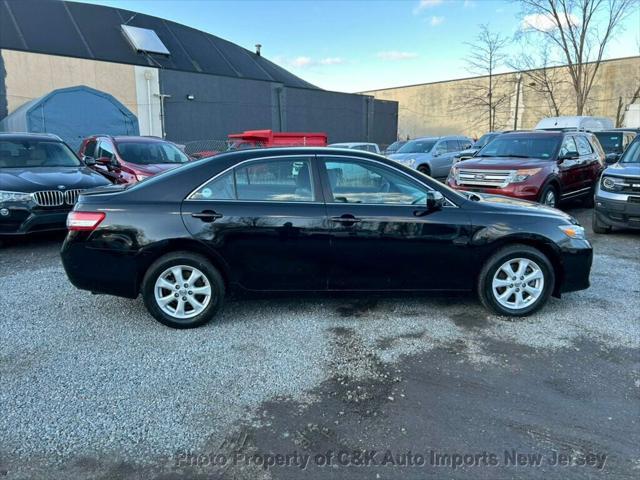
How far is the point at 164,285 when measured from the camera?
406 centimetres

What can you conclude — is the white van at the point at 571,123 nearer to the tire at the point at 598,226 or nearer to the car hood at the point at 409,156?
the car hood at the point at 409,156

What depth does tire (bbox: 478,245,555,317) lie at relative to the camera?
4.31 meters

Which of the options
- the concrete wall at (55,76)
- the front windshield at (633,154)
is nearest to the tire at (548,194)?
the front windshield at (633,154)

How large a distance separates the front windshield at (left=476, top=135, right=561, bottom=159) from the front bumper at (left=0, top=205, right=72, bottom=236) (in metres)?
8.36

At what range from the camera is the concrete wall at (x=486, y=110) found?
113ft

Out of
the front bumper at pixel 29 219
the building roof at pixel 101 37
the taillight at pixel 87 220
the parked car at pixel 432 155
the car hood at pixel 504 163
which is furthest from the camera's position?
the building roof at pixel 101 37

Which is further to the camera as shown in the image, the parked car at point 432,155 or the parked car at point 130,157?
the parked car at point 432,155

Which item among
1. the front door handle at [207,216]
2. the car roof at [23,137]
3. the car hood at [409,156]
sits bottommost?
the front door handle at [207,216]

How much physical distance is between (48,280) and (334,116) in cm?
2712

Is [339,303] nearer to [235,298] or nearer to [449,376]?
[235,298]

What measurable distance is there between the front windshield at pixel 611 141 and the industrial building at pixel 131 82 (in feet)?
56.4

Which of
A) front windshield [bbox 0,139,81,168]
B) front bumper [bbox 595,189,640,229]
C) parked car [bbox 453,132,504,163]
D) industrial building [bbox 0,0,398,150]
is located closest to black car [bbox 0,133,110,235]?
front windshield [bbox 0,139,81,168]

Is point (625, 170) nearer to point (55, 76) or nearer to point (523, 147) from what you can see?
point (523, 147)

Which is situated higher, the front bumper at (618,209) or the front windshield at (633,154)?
the front windshield at (633,154)
